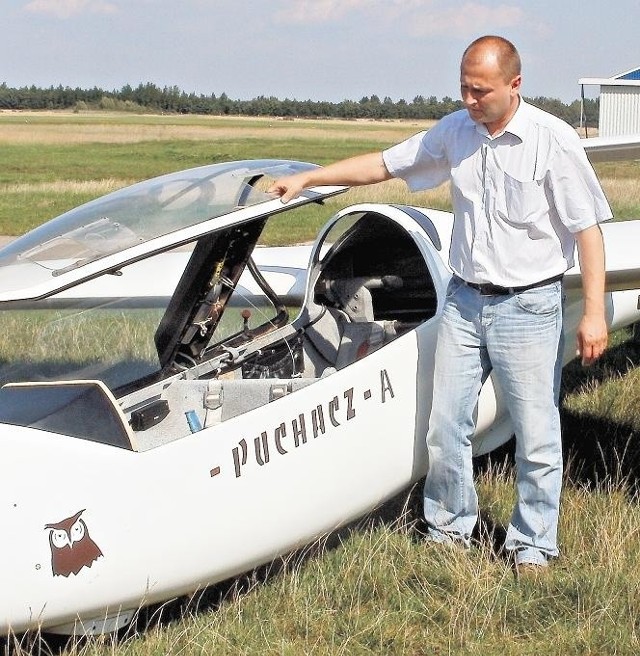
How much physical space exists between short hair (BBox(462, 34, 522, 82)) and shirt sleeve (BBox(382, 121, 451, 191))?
0.42 m

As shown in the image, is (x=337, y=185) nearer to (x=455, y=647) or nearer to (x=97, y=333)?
(x=97, y=333)

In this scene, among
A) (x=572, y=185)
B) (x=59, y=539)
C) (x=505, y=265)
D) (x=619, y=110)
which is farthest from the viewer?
(x=619, y=110)

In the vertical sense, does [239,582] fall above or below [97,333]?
below

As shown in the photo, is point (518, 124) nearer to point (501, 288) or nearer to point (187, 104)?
point (501, 288)

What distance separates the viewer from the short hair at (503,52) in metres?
3.43

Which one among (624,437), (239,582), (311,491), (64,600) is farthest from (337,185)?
(624,437)

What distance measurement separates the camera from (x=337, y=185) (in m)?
4.14

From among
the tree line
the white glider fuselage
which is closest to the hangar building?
the white glider fuselage

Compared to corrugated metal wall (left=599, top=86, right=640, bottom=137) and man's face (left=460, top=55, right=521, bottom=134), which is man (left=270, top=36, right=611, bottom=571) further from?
corrugated metal wall (left=599, top=86, right=640, bottom=137)

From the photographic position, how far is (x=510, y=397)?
3803 millimetres

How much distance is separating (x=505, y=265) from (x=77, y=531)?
1734mm

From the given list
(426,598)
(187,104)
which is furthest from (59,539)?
(187,104)

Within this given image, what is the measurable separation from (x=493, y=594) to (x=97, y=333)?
1781 mm

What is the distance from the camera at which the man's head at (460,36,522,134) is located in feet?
11.2
